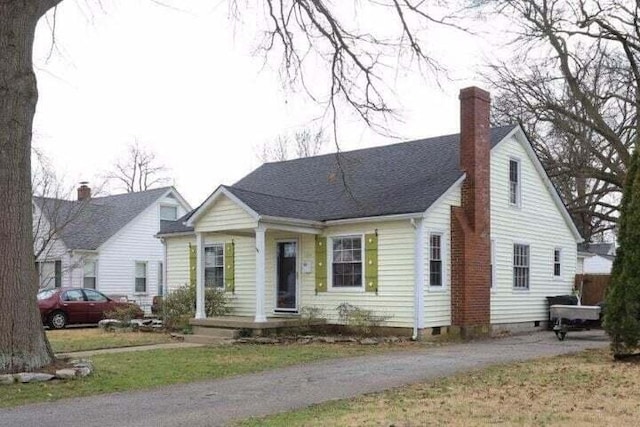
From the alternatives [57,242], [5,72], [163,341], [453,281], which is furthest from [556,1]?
[57,242]

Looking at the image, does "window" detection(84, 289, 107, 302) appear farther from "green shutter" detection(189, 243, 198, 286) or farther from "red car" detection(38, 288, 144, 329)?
"green shutter" detection(189, 243, 198, 286)

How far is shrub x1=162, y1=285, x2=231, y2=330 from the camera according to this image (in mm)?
19819

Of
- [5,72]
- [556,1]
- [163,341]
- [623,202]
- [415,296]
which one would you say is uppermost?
[556,1]

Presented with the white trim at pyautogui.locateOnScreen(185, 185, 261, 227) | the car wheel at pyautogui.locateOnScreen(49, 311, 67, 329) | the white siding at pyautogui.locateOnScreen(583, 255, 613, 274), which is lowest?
the car wheel at pyautogui.locateOnScreen(49, 311, 67, 329)

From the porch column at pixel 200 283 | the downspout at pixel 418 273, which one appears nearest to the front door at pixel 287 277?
the porch column at pixel 200 283

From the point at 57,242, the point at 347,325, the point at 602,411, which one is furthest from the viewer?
the point at 57,242

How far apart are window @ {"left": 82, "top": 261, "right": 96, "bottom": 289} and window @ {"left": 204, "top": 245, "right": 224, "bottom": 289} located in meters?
10.4

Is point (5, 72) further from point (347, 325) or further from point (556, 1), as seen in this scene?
point (556, 1)

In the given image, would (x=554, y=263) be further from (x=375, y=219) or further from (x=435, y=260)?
(x=375, y=219)

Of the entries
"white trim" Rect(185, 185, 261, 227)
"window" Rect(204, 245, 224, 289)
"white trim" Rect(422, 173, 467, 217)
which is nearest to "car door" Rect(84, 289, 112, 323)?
"window" Rect(204, 245, 224, 289)

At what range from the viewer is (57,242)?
29.2 meters

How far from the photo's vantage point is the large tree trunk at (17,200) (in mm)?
10141

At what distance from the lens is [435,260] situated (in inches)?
Answer: 673

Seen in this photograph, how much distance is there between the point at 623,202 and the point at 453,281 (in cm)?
546
